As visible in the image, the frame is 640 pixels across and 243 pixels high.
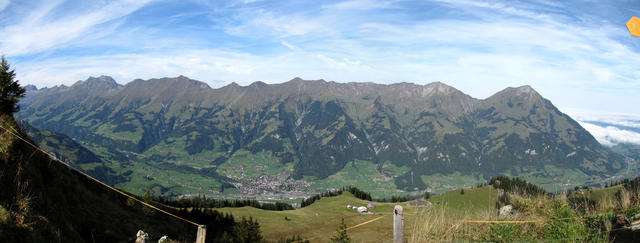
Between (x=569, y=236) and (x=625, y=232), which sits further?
(x=625, y=232)

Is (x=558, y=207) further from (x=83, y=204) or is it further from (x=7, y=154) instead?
(x=83, y=204)

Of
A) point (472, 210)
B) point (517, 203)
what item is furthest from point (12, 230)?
point (517, 203)

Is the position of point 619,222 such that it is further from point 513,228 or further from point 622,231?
point 513,228

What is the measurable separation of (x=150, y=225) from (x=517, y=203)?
22.2m

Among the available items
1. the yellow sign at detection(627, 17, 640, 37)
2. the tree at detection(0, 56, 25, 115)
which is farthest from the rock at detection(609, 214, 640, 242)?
the tree at detection(0, 56, 25, 115)

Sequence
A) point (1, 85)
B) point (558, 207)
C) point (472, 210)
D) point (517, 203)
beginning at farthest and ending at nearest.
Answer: point (1, 85) < point (517, 203) < point (472, 210) < point (558, 207)

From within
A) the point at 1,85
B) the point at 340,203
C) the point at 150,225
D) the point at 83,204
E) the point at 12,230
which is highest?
the point at 1,85

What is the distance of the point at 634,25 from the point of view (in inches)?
255

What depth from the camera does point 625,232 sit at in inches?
392

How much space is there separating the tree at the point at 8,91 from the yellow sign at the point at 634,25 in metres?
22.3

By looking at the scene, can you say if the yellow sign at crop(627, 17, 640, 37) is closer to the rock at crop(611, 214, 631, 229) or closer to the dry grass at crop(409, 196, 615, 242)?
the dry grass at crop(409, 196, 615, 242)

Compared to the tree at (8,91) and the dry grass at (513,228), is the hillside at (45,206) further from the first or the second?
the dry grass at (513,228)

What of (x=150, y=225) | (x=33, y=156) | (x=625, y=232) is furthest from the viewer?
(x=150, y=225)

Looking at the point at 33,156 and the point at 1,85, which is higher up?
the point at 1,85
